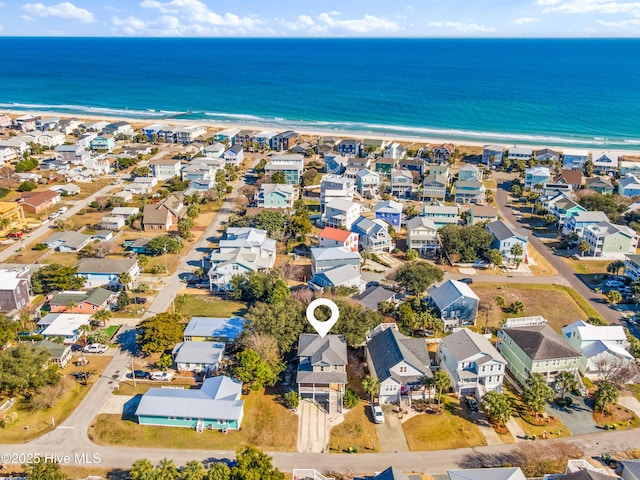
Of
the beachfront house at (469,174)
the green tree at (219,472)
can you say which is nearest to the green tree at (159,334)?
the green tree at (219,472)

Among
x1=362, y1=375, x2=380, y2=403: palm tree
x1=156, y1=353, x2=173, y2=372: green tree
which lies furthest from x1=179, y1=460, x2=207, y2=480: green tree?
x1=362, y1=375, x2=380, y2=403: palm tree

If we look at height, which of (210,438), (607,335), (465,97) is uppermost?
(465,97)

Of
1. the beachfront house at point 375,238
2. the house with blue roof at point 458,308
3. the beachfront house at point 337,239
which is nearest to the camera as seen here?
the house with blue roof at point 458,308

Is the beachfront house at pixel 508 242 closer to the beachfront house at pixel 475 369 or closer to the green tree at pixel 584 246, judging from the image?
the green tree at pixel 584 246

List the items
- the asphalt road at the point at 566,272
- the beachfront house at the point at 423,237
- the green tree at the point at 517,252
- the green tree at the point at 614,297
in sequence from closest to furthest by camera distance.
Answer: the asphalt road at the point at 566,272 < the green tree at the point at 614,297 < the green tree at the point at 517,252 < the beachfront house at the point at 423,237

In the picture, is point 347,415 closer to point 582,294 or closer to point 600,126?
point 582,294

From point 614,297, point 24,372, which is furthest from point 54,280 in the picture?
point 614,297

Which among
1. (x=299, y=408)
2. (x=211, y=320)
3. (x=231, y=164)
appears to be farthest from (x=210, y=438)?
(x=231, y=164)
